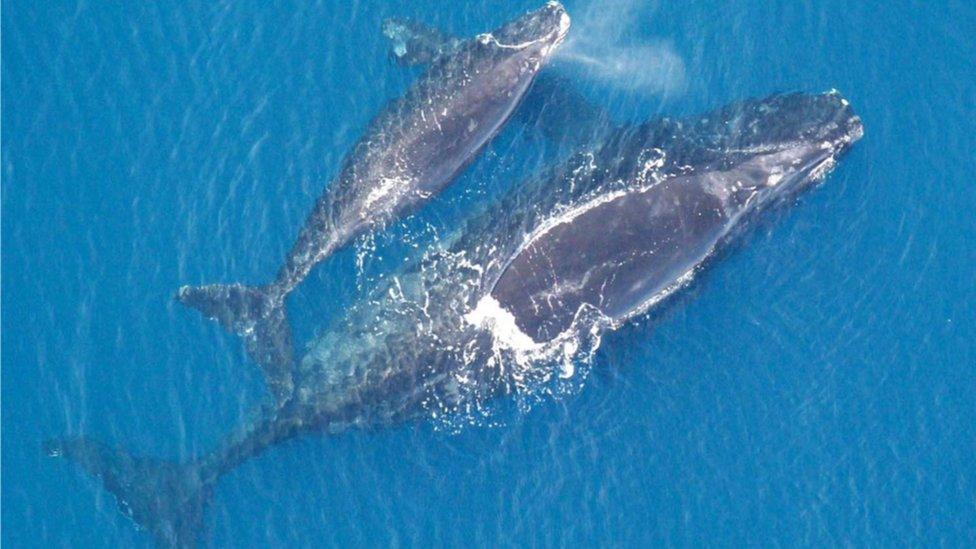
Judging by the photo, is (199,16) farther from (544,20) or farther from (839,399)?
(839,399)

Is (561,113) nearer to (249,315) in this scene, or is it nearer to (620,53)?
(620,53)

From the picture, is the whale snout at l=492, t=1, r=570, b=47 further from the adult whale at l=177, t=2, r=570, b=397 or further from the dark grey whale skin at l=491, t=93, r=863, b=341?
the dark grey whale skin at l=491, t=93, r=863, b=341

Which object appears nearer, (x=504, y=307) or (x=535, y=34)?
(x=504, y=307)

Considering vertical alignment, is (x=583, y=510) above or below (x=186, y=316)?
below

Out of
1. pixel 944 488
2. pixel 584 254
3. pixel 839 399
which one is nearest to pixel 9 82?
pixel 584 254

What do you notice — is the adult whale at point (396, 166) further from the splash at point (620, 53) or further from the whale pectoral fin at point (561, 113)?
the splash at point (620, 53)

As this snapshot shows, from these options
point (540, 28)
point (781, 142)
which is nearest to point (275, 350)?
point (540, 28)
